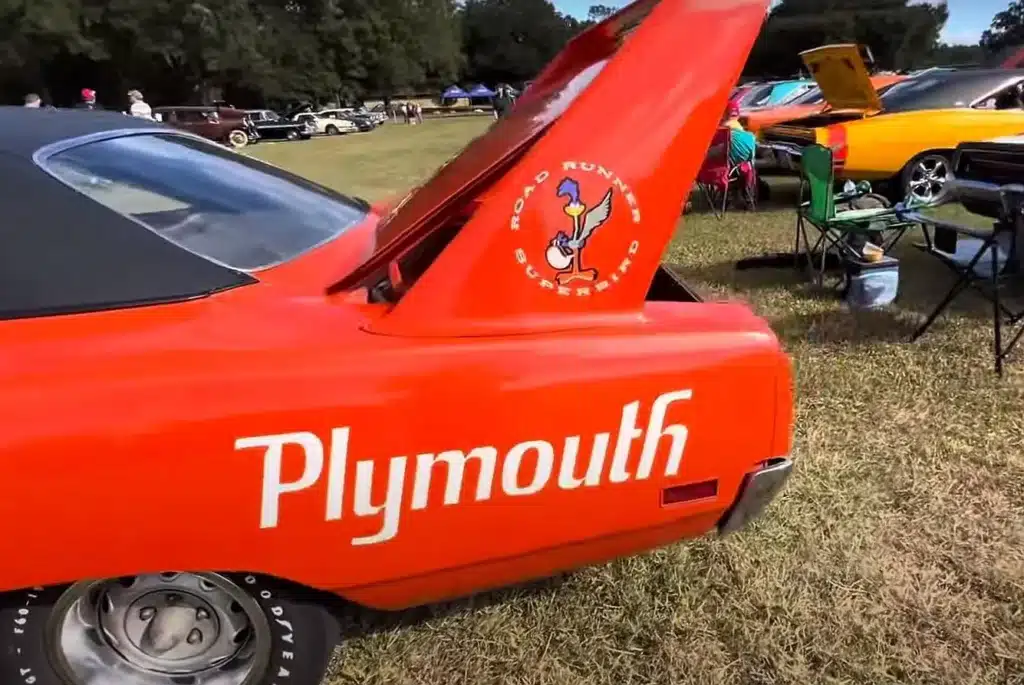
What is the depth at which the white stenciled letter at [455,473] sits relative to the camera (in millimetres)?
1607

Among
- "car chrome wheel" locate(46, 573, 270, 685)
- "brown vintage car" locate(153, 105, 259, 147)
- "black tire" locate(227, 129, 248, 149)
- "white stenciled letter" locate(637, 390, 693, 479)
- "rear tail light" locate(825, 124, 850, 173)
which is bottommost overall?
"black tire" locate(227, 129, 248, 149)

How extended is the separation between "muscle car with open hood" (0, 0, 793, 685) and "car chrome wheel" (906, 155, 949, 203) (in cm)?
689

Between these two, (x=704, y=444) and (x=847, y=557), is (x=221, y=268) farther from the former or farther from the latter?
(x=847, y=557)

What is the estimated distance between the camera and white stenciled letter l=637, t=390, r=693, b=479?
170 centimetres

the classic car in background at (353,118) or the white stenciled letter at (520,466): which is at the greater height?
the white stenciled letter at (520,466)

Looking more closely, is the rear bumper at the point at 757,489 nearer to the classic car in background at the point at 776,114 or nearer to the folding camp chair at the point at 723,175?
the folding camp chair at the point at 723,175

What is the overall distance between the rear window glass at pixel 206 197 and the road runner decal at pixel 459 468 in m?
0.59

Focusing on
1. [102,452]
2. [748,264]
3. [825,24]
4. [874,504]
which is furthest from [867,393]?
[825,24]

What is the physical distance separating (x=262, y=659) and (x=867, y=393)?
2.96 metres

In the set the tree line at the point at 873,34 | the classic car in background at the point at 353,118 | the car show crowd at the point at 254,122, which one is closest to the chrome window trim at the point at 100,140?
the car show crowd at the point at 254,122

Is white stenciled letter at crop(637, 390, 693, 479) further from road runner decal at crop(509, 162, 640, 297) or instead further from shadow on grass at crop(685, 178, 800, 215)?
shadow on grass at crop(685, 178, 800, 215)

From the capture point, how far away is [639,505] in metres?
1.77

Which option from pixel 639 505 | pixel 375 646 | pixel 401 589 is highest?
pixel 639 505

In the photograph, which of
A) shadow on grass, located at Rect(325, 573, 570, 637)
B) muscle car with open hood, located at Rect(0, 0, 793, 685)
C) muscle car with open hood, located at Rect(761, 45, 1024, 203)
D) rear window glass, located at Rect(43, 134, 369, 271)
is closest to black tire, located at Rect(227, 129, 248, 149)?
muscle car with open hood, located at Rect(761, 45, 1024, 203)
